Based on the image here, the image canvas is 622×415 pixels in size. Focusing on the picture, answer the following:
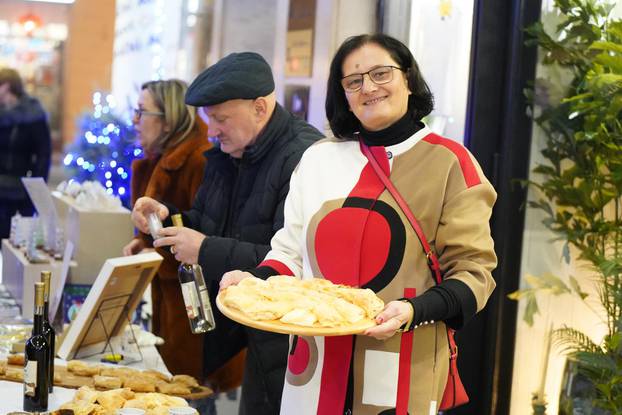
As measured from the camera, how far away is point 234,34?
6.97m

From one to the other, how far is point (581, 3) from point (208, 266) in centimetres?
195

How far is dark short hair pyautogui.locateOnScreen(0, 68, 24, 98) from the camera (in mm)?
6785

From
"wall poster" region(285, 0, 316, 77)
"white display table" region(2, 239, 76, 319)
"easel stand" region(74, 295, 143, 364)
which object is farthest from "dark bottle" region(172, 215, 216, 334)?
"wall poster" region(285, 0, 316, 77)

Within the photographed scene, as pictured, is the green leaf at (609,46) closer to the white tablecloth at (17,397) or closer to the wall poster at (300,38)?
the white tablecloth at (17,397)

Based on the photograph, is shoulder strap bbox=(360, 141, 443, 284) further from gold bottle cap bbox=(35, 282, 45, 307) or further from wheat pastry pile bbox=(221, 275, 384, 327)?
gold bottle cap bbox=(35, 282, 45, 307)

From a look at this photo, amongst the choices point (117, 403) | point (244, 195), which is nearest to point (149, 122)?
point (244, 195)

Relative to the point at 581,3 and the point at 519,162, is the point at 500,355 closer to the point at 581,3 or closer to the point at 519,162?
the point at 519,162

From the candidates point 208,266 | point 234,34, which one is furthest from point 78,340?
point 234,34

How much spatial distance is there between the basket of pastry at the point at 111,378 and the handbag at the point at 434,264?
0.84 m

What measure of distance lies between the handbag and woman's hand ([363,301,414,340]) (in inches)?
6.1

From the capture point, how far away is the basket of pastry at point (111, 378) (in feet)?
9.00

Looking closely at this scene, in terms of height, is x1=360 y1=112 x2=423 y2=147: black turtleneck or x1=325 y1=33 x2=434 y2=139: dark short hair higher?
x1=325 y1=33 x2=434 y2=139: dark short hair

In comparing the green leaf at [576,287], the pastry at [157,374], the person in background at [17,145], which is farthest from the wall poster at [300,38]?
the pastry at [157,374]

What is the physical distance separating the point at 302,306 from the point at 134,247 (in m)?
1.66
